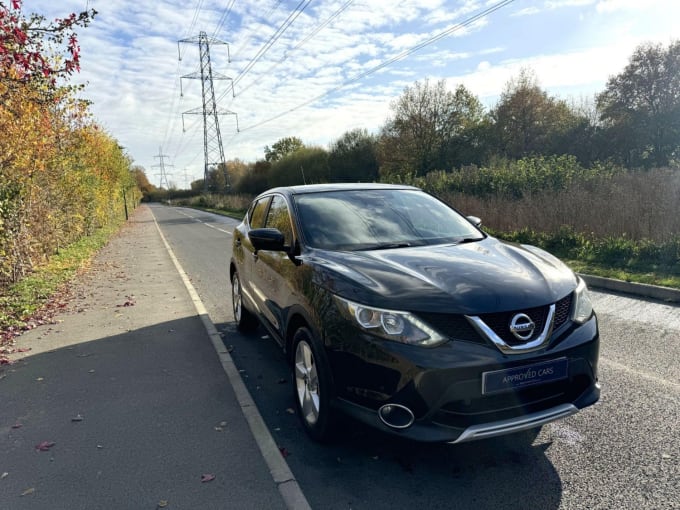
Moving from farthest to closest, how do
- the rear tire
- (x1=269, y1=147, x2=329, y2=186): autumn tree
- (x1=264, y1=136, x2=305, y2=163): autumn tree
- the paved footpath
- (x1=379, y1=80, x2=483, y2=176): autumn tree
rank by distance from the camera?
(x1=264, y1=136, x2=305, y2=163): autumn tree
(x1=269, y1=147, x2=329, y2=186): autumn tree
(x1=379, y1=80, x2=483, y2=176): autumn tree
the rear tire
the paved footpath

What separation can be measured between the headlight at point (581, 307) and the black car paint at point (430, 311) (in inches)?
1.9

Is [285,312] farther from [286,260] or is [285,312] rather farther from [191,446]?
[191,446]

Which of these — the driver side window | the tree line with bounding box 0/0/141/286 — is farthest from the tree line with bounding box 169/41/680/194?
the driver side window

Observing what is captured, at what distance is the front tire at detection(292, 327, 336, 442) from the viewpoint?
10.4ft

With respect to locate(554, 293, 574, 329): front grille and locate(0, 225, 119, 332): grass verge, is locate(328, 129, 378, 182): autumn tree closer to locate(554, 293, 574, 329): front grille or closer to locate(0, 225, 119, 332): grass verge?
locate(0, 225, 119, 332): grass verge

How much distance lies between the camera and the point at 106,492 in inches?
118

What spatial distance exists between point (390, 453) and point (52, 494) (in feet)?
6.85

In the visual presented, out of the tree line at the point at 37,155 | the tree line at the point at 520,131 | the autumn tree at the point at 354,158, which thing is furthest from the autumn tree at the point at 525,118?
the tree line at the point at 37,155

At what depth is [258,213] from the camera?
5.84m

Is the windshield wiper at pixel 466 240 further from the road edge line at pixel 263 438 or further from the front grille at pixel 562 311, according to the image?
the road edge line at pixel 263 438

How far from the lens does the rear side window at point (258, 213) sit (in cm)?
556

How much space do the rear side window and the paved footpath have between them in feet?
4.96

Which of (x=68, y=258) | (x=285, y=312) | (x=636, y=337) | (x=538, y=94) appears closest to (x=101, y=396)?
(x=285, y=312)

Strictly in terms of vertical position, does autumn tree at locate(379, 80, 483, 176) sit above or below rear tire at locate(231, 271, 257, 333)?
above
